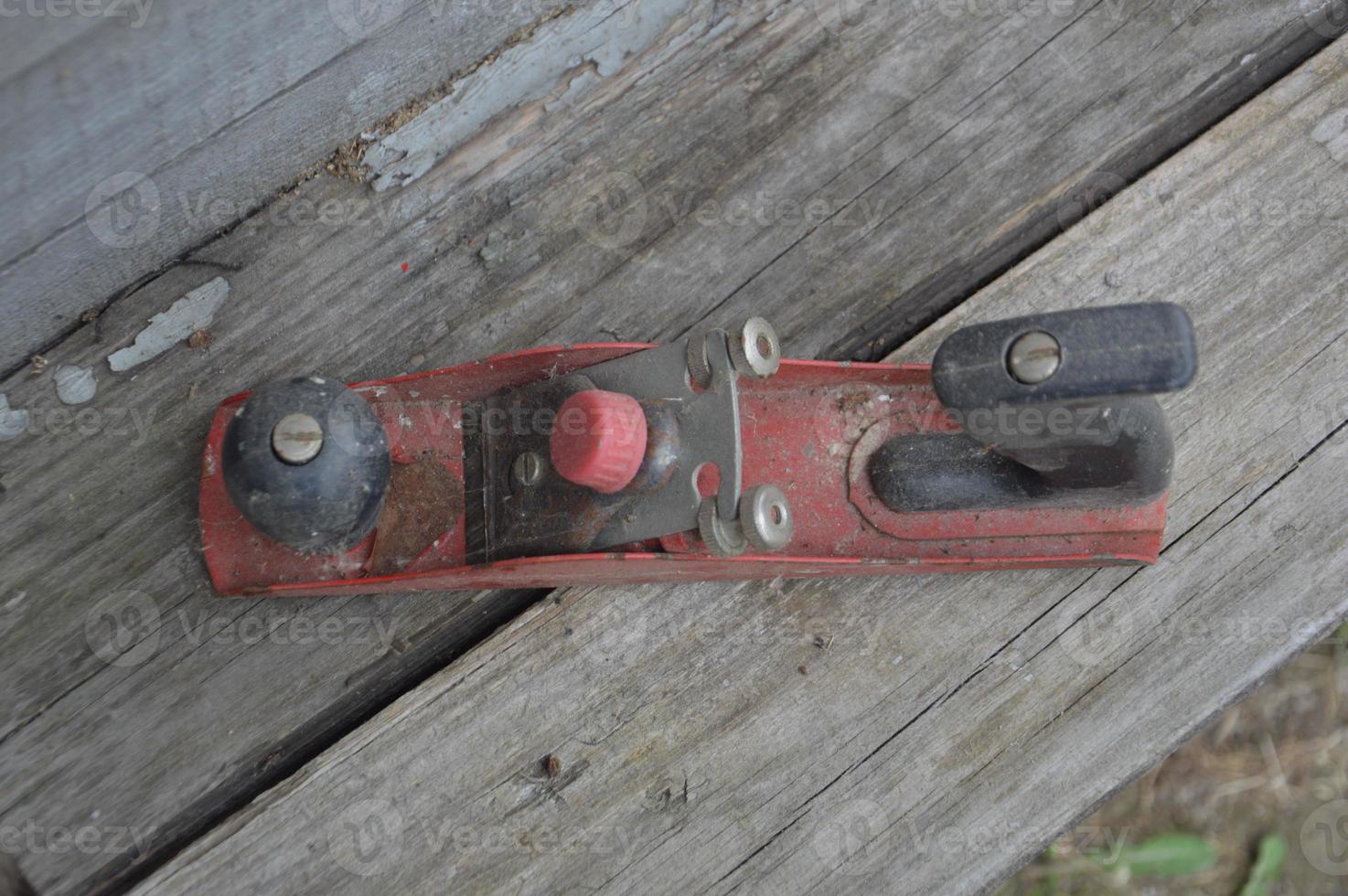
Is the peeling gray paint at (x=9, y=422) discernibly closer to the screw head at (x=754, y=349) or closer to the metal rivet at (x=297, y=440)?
the metal rivet at (x=297, y=440)

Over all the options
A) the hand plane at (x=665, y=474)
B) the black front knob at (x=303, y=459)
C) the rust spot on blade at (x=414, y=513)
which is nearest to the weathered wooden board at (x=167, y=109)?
the hand plane at (x=665, y=474)

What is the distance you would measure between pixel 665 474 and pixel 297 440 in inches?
33.3

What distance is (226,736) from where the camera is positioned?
8.92 ft

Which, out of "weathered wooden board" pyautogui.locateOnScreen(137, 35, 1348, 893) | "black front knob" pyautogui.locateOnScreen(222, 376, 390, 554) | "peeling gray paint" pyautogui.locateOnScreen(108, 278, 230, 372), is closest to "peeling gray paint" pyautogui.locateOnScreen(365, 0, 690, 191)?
"peeling gray paint" pyautogui.locateOnScreen(108, 278, 230, 372)

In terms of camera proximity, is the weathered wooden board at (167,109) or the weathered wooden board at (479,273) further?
the weathered wooden board at (479,273)

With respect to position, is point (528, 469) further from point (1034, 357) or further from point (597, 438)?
point (1034, 357)

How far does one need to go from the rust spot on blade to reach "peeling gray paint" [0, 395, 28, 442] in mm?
1060

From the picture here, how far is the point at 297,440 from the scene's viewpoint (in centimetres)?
229

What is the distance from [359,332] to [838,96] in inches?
61.5

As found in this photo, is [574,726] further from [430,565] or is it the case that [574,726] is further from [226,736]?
[226,736]

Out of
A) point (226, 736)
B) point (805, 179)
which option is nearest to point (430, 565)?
point (226, 736)

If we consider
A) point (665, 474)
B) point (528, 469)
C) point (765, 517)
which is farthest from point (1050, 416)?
point (528, 469)

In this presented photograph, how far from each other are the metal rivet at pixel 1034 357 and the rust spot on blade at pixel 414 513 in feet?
4.64

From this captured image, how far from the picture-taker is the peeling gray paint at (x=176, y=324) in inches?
111
